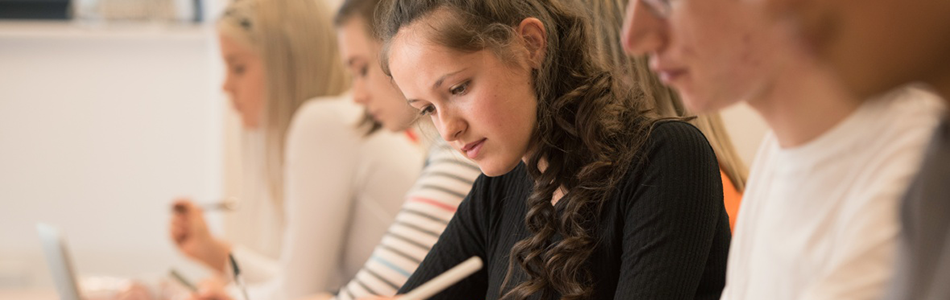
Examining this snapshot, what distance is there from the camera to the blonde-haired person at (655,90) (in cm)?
98

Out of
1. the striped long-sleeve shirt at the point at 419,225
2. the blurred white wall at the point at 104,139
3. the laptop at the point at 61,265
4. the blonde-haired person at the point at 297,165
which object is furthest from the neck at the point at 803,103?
the blurred white wall at the point at 104,139

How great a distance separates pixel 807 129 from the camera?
0.41 metres

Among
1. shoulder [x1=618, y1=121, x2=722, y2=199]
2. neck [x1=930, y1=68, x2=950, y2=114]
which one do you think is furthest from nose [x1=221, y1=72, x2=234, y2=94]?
neck [x1=930, y1=68, x2=950, y2=114]

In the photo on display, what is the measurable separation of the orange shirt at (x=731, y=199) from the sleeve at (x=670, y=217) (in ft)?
0.42

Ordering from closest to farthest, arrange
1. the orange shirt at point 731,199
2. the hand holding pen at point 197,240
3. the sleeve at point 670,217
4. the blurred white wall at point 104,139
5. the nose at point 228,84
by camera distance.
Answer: the sleeve at point 670,217
the orange shirt at point 731,199
the hand holding pen at point 197,240
the nose at point 228,84
the blurred white wall at point 104,139

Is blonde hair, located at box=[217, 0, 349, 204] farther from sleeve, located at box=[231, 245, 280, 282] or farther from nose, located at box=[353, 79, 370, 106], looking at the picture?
nose, located at box=[353, 79, 370, 106]

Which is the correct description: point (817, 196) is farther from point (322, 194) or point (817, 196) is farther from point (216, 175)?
point (216, 175)

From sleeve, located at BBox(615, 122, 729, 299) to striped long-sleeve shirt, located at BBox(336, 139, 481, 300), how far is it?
36 centimetres

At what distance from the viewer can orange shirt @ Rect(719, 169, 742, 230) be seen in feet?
3.10

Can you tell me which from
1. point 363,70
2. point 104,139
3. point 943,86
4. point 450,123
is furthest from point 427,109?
point 104,139

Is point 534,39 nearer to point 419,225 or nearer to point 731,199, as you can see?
point 731,199

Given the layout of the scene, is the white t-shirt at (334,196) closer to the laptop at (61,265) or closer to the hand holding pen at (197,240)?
the hand holding pen at (197,240)

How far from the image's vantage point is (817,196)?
1.36 ft

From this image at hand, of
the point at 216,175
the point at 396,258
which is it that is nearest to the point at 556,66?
the point at 396,258
